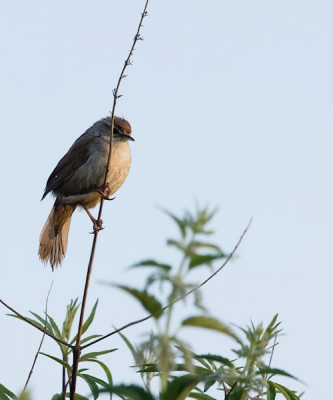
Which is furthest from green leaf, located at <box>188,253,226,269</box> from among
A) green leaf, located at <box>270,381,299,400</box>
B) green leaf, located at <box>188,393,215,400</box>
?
green leaf, located at <box>270,381,299,400</box>

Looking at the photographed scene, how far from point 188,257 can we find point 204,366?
1.77m

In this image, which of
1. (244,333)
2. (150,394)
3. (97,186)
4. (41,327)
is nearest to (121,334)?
(41,327)

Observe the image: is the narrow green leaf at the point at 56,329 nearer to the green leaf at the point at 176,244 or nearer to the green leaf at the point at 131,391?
the green leaf at the point at 131,391

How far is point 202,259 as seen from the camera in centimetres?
142

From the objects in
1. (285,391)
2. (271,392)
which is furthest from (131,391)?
(285,391)

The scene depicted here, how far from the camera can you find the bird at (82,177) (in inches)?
332

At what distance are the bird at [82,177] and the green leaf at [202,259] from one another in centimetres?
666

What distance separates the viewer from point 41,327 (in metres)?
3.54

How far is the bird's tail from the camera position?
8.97 m

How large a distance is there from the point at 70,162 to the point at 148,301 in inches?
297

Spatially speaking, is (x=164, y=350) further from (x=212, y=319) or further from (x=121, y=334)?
(x=121, y=334)

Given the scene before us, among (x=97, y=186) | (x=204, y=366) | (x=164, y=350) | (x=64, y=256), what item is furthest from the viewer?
(x=64, y=256)

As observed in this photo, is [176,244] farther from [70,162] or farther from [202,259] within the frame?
[70,162]

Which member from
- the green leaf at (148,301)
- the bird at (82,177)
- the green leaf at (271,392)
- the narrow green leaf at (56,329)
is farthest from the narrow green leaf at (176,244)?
the bird at (82,177)
